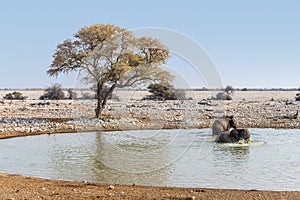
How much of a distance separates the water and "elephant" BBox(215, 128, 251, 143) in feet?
1.74

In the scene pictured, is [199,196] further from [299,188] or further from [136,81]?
[136,81]

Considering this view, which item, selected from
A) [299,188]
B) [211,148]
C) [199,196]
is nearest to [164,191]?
[199,196]

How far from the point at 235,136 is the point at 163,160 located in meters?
6.05

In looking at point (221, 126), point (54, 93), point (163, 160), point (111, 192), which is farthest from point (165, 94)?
point (111, 192)

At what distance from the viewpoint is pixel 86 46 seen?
34.4m

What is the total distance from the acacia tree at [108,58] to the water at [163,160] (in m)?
10.2

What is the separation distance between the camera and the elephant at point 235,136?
20969 millimetres

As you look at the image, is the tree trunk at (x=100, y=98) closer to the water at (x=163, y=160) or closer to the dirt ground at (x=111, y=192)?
the water at (x=163, y=160)

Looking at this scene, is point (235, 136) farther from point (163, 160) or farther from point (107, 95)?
point (107, 95)

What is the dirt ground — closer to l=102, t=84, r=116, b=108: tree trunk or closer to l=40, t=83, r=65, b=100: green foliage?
l=102, t=84, r=116, b=108: tree trunk

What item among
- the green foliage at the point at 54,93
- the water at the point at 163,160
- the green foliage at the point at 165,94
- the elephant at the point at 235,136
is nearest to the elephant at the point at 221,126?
the water at the point at 163,160

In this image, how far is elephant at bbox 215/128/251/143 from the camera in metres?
21.0

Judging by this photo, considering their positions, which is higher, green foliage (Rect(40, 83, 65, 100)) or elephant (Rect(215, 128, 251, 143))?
green foliage (Rect(40, 83, 65, 100))

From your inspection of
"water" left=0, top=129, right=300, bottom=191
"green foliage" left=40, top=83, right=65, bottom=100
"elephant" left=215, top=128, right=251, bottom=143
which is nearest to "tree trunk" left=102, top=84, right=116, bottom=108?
"water" left=0, top=129, right=300, bottom=191
